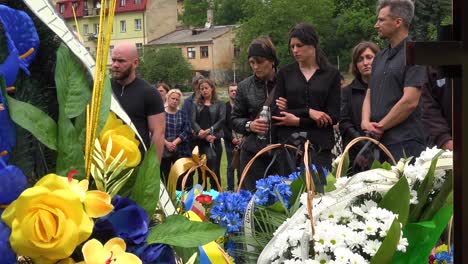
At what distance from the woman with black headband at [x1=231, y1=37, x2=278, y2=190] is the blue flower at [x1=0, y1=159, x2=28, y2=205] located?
3.29 m

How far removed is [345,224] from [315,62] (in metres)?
2.54

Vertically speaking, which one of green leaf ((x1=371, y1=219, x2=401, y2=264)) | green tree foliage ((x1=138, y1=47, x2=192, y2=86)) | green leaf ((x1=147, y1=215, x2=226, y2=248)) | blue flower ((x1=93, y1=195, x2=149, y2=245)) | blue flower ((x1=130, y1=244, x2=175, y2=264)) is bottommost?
green tree foliage ((x1=138, y1=47, x2=192, y2=86))

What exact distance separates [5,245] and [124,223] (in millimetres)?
156

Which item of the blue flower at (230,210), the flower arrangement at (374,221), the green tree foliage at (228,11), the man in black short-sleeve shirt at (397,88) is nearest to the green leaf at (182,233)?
the flower arrangement at (374,221)

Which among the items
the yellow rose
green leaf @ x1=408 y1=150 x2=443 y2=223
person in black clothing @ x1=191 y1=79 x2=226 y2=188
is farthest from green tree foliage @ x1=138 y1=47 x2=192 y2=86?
the yellow rose

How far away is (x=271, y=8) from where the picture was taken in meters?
52.3

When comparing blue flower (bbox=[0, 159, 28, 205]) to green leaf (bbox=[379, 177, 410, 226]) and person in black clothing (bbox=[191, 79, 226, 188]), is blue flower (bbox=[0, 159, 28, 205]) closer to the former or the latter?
green leaf (bbox=[379, 177, 410, 226])

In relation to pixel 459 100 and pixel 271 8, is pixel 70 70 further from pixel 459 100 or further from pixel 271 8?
pixel 271 8

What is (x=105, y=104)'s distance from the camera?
3.19ft

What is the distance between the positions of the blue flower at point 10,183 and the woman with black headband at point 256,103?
329 cm

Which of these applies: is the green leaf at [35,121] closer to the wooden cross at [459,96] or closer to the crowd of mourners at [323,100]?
the wooden cross at [459,96]

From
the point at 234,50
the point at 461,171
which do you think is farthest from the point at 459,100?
the point at 234,50

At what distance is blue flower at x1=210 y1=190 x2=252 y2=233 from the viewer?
6.85 feet

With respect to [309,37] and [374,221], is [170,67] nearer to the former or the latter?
[309,37]
